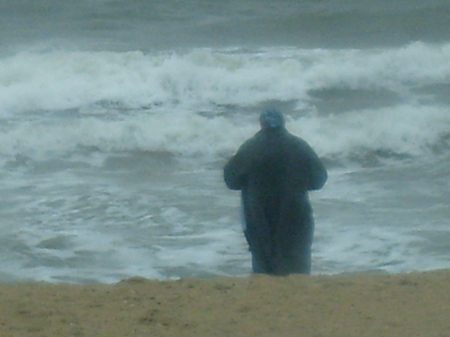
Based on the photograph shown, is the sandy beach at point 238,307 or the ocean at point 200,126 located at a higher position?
the ocean at point 200,126

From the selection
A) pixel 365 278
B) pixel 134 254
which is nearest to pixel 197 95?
pixel 134 254

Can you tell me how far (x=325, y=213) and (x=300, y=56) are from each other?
32.6 feet

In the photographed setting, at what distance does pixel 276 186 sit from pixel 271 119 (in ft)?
1.35

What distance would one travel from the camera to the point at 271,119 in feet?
20.9

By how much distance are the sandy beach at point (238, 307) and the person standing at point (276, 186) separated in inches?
17.8

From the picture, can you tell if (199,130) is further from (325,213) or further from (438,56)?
(438,56)

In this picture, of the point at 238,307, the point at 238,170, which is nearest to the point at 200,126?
the point at 238,170

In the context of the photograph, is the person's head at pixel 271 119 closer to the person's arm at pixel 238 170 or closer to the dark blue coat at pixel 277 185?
the dark blue coat at pixel 277 185

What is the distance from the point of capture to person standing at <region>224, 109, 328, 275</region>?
253 inches

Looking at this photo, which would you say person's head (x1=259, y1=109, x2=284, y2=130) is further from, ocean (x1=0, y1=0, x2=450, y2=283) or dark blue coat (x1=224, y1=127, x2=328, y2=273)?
ocean (x1=0, y1=0, x2=450, y2=283)

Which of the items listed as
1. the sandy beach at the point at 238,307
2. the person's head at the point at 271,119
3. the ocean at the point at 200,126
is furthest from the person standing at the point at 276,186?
the ocean at the point at 200,126

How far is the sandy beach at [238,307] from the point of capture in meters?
5.02

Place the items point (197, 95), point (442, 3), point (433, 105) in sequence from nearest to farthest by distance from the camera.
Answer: point (433, 105) < point (197, 95) < point (442, 3)

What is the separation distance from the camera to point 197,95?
17.7 m
